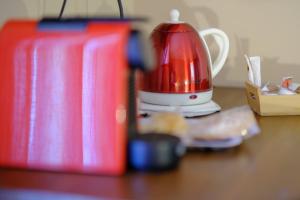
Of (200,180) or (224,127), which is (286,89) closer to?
(224,127)

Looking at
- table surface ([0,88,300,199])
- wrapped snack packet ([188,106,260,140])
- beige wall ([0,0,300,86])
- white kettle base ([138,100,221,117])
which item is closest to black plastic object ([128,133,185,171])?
table surface ([0,88,300,199])

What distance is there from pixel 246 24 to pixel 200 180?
872 millimetres

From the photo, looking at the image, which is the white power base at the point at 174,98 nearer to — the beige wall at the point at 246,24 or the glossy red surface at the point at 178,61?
the glossy red surface at the point at 178,61

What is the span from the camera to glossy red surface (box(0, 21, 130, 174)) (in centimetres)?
69

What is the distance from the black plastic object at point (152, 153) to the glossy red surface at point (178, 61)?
14.9 inches

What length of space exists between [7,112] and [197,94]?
19.1 inches

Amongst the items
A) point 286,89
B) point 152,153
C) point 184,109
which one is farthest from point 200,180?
point 286,89

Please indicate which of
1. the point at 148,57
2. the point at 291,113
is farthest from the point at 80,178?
the point at 291,113

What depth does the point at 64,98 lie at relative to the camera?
0.71 meters

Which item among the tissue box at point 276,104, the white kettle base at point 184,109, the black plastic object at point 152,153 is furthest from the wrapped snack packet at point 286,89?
the black plastic object at point 152,153

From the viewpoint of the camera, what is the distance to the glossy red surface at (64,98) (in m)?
0.69

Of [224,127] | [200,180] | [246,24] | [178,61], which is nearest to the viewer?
[200,180]

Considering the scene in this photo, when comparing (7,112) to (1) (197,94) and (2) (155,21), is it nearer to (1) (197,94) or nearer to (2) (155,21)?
(1) (197,94)

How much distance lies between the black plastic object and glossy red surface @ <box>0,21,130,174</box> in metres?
0.02
